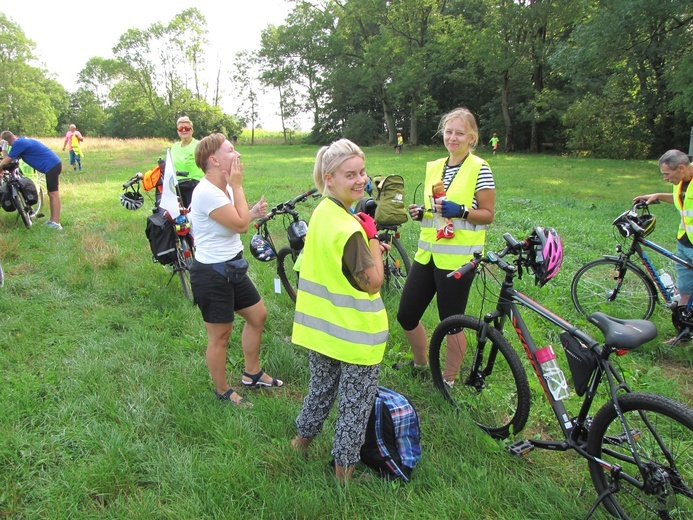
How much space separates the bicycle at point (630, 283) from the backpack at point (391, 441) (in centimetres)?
319

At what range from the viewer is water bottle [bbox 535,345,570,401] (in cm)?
243

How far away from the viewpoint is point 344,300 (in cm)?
218

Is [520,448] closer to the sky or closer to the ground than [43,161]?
closer to the ground

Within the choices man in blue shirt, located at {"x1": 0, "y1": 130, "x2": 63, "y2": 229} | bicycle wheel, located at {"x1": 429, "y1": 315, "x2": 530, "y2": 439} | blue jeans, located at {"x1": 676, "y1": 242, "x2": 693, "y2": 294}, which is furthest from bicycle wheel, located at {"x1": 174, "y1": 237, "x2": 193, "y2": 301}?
blue jeans, located at {"x1": 676, "y1": 242, "x2": 693, "y2": 294}

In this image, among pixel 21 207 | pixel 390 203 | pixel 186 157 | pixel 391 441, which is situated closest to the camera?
pixel 391 441

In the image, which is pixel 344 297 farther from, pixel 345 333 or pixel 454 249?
pixel 454 249

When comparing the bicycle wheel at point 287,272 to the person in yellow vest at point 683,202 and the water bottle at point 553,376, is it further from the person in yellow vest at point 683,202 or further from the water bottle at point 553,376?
the person in yellow vest at point 683,202

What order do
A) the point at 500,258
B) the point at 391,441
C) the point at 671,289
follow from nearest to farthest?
the point at 391,441 < the point at 500,258 < the point at 671,289

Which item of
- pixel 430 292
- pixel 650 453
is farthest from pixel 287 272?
pixel 650 453

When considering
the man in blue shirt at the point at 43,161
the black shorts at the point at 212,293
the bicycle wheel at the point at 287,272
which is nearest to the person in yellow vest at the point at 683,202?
the bicycle wheel at the point at 287,272

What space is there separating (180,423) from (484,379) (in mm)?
2089

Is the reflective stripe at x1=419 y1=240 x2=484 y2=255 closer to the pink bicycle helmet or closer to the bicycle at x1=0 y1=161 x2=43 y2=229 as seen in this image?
the pink bicycle helmet

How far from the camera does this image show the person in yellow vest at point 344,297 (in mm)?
2119

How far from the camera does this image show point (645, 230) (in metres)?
4.41
